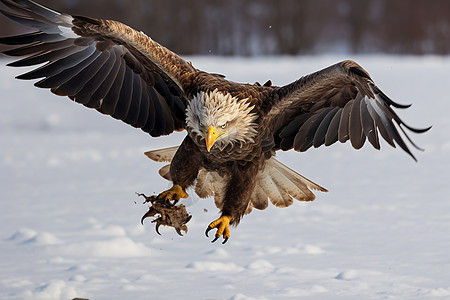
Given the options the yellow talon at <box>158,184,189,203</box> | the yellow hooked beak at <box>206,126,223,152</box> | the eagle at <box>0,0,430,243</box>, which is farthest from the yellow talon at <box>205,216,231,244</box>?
the yellow hooked beak at <box>206,126,223,152</box>

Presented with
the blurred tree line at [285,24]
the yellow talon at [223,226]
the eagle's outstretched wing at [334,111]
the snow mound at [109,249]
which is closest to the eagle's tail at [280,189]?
the eagle's outstretched wing at [334,111]

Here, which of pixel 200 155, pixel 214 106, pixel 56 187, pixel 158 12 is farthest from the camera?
pixel 158 12

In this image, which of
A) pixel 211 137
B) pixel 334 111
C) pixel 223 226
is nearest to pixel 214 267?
pixel 223 226

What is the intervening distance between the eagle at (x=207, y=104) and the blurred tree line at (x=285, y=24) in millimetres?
12167

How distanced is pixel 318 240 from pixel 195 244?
2.85 feet

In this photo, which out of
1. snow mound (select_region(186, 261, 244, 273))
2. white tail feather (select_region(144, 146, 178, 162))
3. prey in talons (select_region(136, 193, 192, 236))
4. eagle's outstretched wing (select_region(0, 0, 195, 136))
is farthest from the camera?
white tail feather (select_region(144, 146, 178, 162))

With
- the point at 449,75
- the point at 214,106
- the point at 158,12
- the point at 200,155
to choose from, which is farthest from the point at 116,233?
the point at 158,12

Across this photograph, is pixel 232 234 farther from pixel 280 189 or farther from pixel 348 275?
pixel 348 275

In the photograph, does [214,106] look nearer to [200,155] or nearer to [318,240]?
[200,155]

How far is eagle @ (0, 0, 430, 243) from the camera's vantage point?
4.03 m

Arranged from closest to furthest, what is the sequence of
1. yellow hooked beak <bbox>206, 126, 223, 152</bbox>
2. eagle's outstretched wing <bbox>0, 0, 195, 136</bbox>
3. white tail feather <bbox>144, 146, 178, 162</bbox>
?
1. yellow hooked beak <bbox>206, 126, 223, 152</bbox>
2. eagle's outstretched wing <bbox>0, 0, 195, 136</bbox>
3. white tail feather <bbox>144, 146, 178, 162</bbox>

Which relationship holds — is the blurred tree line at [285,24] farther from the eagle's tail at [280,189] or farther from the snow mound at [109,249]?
the eagle's tail at [280,189]

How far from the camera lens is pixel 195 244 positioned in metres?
5.11

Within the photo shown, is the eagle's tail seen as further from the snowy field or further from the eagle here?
the snowy field
